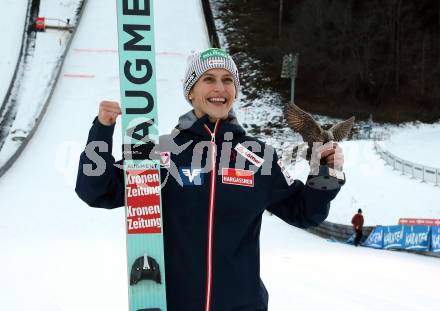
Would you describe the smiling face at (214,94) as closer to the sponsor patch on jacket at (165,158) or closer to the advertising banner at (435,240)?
the sponsor patch on jacket at (165,158)

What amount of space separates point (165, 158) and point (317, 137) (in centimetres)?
69

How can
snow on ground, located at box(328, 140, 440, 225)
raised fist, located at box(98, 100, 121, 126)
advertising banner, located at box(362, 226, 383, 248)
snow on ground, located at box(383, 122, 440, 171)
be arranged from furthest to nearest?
snow on ground, located at box(383, 122, 440, 171), snow on ground, located at box(328, 140, 440, 225), advertising banner, located at box(362, 226, 383, 248), raised fist, located at box(98, 100, 121, 126)

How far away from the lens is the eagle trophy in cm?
249

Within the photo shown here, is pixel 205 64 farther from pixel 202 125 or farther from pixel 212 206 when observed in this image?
pixel 212 206

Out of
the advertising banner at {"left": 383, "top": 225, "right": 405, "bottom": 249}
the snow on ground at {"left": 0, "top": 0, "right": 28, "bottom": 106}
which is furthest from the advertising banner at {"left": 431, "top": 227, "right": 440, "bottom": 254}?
the snow on ground at {"left": 0, "top": 0, "right": 28, "bottom": 106}

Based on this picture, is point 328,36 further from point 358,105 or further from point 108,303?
point 108,303

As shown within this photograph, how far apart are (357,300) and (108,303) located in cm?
253

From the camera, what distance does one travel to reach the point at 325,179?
2484 millimetres

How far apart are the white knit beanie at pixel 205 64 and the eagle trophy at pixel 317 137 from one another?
0.99 ft

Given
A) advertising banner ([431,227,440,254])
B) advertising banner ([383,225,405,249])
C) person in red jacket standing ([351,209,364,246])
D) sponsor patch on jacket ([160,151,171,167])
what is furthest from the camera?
person in red jacket standing ([351,209,364,246])

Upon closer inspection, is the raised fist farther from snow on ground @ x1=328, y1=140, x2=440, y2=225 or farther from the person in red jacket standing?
snow on ground @ x1=328, y1=140, x2=440, y2=225

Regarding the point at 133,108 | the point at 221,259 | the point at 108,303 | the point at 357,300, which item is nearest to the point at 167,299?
the point at 221,259

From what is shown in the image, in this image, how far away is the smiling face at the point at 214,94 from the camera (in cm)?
253

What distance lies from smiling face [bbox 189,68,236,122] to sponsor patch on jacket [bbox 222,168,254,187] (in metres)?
0.25
